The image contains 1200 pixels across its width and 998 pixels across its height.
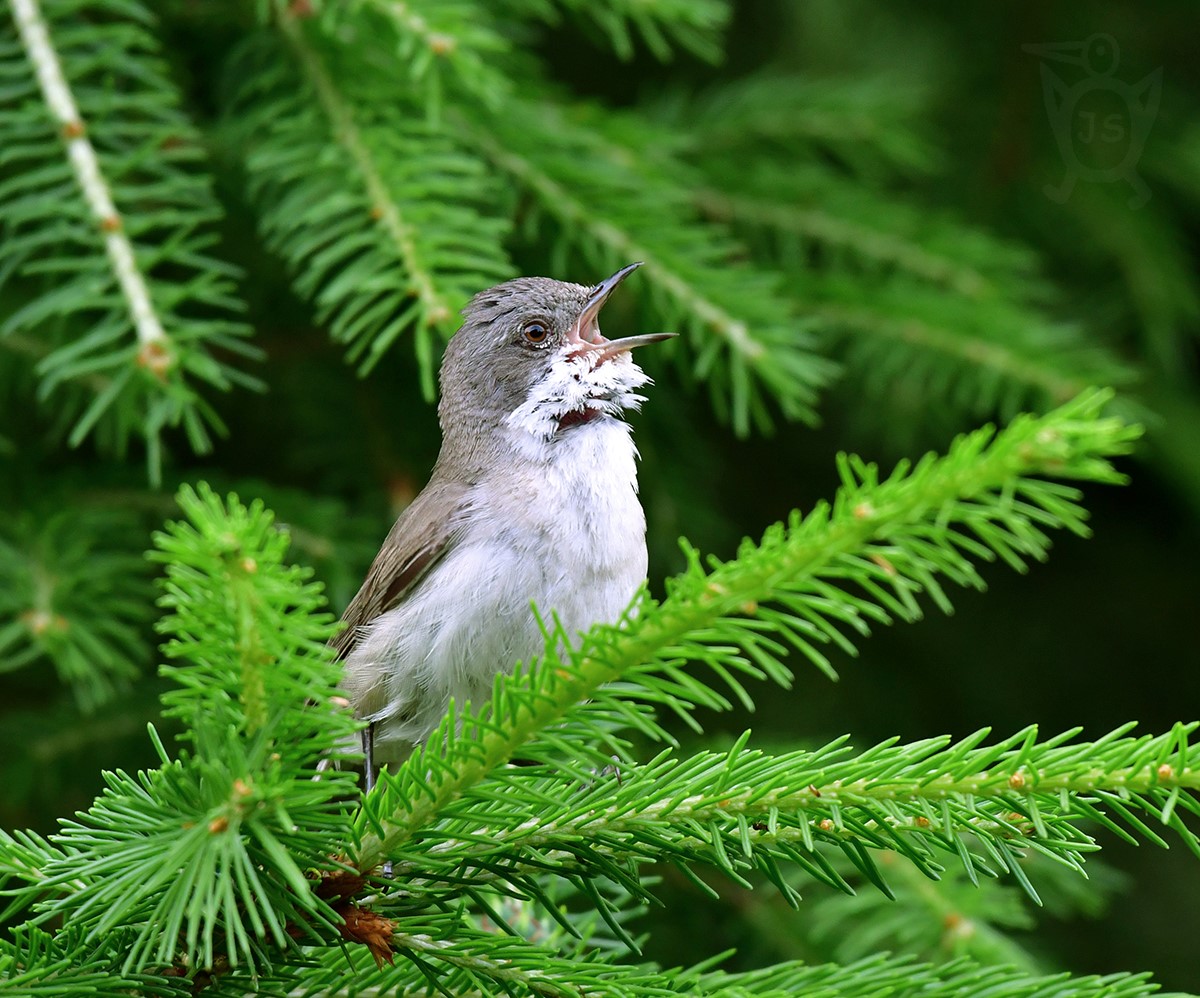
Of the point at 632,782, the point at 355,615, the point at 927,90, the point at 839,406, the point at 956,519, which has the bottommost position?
the point at 632,782

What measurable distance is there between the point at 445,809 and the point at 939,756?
2.21 ft

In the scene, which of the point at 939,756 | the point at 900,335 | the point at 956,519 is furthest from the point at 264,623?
the point at 900,335

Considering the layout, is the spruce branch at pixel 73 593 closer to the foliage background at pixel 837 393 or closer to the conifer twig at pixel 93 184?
the foliage background at pixel 837 393

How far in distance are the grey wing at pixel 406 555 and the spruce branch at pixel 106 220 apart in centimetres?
64

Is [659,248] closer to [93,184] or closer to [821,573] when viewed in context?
[93,184]

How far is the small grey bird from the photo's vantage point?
3002 millimetres

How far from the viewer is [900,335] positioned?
12.5 feet

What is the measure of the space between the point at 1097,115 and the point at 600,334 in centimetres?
230

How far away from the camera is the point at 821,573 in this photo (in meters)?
1.34

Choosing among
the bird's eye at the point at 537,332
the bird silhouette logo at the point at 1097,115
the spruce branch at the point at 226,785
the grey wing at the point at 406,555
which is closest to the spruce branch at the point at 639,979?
the spruce branch at the point at 226,785

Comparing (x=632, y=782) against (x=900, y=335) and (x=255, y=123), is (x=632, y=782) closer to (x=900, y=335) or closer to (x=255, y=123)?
(x=255, y=123)

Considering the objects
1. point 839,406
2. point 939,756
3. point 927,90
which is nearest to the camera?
point 939,756

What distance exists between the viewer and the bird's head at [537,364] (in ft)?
11.6

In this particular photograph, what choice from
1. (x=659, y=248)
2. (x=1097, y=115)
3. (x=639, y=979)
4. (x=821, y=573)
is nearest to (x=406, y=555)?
(x=659, y=248)
